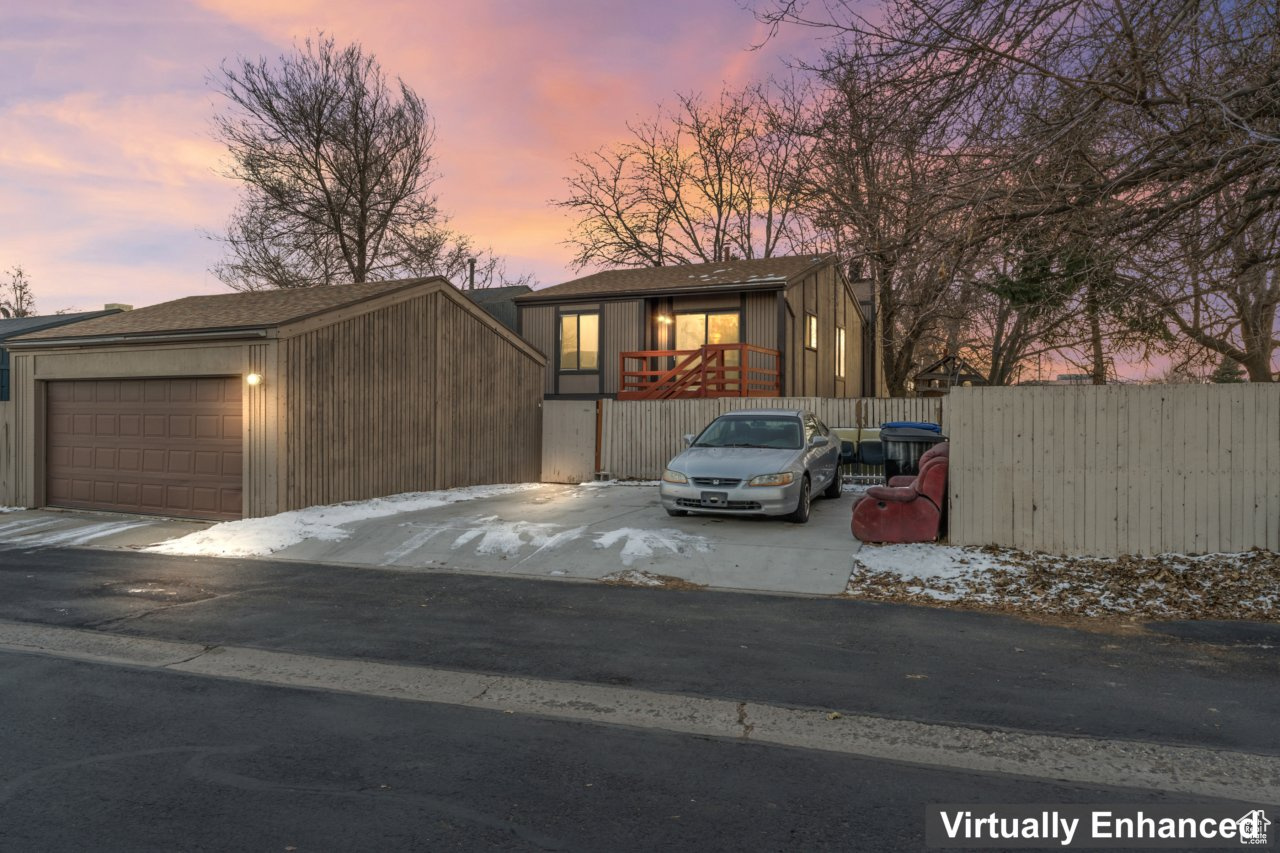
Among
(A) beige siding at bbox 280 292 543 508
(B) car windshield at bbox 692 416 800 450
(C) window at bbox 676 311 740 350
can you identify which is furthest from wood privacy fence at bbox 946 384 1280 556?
(C) window at bbox 676 311 740 350

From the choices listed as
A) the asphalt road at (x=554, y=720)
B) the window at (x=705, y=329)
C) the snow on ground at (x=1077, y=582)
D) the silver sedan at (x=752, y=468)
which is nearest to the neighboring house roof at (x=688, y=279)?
the window at (x=705, y=329)

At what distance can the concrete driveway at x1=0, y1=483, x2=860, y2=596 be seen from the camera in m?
9.32

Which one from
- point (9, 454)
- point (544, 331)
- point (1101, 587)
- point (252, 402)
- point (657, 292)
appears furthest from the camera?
point (544, 331)

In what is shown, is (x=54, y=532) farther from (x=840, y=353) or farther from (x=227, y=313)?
A: (x=840, y=353)

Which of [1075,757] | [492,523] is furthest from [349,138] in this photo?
[1075,757]

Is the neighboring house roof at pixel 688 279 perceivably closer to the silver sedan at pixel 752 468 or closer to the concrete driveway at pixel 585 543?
the silver sedan at pixel 752 468

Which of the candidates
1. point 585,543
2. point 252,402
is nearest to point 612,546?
point 585,543

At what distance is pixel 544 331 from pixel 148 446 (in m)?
12.1

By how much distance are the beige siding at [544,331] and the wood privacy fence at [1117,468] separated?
52.5ft

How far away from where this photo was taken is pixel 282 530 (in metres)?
11.9

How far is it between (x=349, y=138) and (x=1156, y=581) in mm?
29273

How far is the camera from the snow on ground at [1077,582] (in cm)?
765

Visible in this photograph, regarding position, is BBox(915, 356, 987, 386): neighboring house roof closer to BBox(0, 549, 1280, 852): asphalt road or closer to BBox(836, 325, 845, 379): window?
BBox(836, 325, 845, 379): window

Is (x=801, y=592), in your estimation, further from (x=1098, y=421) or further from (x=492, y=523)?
(x=492, y=523)
